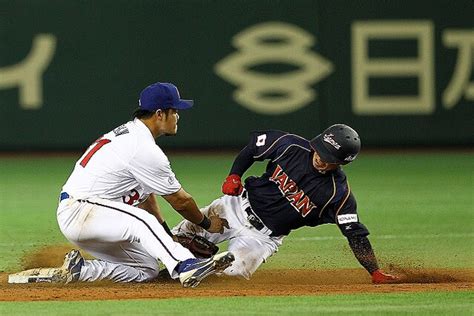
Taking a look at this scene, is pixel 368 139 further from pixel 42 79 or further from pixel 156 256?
pixel 156 256

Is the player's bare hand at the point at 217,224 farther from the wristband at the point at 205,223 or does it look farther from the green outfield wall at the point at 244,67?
the green outfield wall at the point at 244,67

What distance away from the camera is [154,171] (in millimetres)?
8836

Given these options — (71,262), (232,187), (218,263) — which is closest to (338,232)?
(232,187)

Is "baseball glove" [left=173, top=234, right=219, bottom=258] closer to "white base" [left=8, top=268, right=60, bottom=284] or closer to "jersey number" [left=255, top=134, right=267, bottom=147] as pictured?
"jersey number" [left=255, top=134, right=267, bottom=147]

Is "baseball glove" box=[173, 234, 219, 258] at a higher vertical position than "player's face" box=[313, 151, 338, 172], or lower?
lower

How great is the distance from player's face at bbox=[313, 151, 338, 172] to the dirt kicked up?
2.89ft

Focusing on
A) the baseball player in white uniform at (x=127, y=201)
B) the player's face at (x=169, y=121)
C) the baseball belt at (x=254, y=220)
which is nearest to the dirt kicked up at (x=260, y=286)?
the baseball player in white uniform at (x=127, y=201)

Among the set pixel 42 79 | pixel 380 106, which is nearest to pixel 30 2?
pixel 42 79

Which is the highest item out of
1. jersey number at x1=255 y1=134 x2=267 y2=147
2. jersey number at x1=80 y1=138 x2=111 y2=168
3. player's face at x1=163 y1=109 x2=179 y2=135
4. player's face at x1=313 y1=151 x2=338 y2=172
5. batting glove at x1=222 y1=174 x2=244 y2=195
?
player's face at x1=163 y1=109 x2=179 y2=135

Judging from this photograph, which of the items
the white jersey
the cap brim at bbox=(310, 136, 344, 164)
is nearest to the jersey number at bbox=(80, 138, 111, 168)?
the white jersey

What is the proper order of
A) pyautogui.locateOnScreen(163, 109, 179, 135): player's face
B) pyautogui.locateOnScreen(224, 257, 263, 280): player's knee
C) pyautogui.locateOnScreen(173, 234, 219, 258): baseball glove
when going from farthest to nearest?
pyautogui.locateOnScreen(173, 234, 219, 258): baseball glove → pyautogui.locateOnScreen(224, 257, 263, 280): player's knee → pyautogui.locateOnScreen(163, 109, 179, 135): player's face

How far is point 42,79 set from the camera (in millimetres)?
18609

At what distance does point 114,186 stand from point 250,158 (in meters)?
1.26

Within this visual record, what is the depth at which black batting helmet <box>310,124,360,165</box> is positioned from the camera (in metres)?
9.18
